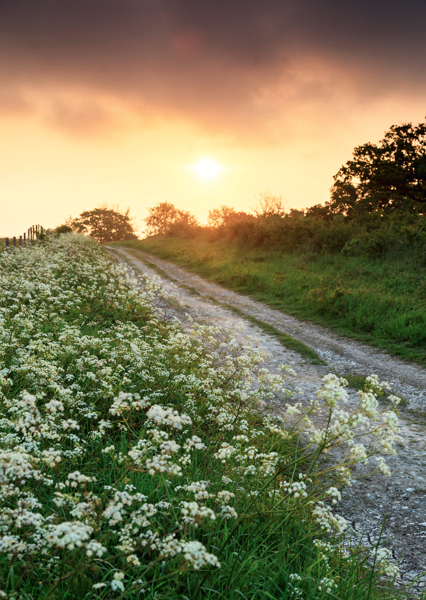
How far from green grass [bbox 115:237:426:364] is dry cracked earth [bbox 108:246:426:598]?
2.59 ft

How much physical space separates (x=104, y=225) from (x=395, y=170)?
81.9 metres

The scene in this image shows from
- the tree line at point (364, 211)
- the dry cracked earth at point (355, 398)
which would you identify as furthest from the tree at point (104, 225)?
the dry cracked earth at point (355, 398)

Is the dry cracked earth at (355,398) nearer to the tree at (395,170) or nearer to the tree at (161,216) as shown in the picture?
the tree at (395,170)

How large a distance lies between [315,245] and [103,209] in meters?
87.6

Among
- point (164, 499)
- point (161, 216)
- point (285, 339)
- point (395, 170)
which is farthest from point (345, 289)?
point (161, 216)

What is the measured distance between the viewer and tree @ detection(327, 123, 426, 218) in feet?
96.6

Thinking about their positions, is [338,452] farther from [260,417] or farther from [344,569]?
[344,569]

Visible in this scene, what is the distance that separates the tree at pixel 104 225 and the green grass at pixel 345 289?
262 ft

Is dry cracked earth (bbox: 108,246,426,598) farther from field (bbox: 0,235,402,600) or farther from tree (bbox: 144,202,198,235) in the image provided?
tree (bbox: 144,202,198,235)

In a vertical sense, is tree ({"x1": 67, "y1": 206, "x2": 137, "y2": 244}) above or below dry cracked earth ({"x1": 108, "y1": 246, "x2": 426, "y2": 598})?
above

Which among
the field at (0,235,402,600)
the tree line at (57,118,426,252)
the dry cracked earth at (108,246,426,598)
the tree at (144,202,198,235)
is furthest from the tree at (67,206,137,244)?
the field at (0,235,402,600)

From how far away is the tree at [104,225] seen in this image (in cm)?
9912

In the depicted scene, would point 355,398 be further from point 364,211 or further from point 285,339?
point 364,211

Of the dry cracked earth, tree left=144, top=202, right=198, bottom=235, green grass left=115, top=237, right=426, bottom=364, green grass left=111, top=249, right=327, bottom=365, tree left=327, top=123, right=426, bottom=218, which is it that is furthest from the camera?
tree left=144, top=202, right=198, bottom=235
